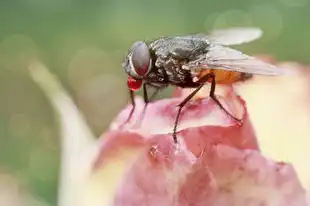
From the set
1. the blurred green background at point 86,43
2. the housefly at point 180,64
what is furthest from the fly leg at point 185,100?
the blurred green background at point 86,43

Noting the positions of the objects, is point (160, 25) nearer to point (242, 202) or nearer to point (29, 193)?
point (29, 193)

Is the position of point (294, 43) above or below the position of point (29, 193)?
below

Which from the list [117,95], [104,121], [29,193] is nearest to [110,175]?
[29,193]

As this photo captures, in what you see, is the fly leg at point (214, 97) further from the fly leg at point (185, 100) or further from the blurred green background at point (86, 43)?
the blurred green background at point (86, 43)

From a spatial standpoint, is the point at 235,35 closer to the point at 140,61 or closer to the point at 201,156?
the point at 140,61

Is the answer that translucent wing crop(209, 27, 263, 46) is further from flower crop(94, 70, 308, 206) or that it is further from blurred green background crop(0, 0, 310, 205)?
blurred green background crop(0, 0, 310, 205)

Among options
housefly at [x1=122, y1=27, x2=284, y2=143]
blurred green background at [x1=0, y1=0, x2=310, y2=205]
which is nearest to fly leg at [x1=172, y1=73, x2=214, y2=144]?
housefly at [x1=122, y1=27, x2=284, y2=143]

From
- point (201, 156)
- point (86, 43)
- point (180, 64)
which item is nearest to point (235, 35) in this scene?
point (180, 64)
